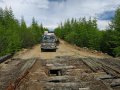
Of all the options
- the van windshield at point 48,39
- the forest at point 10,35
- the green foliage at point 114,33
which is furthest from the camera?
the green foliage at point 114,33

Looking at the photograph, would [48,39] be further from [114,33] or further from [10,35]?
[114,33]

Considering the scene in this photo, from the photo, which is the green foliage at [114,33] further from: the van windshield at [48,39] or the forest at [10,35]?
the forest at [10,35]

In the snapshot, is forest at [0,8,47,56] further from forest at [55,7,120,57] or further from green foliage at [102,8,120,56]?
green foliage at [102,8,120,56]

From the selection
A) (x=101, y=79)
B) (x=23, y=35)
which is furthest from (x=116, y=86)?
(x=23, y=35)

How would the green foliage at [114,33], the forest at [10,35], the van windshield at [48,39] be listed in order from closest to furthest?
the van windshield at [48,39], the forest at [10,35], the green foliage at [114,33]

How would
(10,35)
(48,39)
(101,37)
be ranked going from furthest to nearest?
(101,37), (10,35), (48,39)

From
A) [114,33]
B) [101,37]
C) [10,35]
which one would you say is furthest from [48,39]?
[101,37]

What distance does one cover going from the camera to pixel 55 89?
1112 cm

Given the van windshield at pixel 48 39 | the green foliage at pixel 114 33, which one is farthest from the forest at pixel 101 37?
the van windshield at pixel 48 39

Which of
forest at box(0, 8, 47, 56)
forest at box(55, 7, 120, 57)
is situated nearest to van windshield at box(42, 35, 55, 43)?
forest at box(0, 8, 47, 56)

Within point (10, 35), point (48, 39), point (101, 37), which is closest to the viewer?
point (48, 39)

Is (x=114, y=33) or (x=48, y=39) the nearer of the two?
(x=48, y=39)

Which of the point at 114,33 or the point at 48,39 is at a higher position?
the point at 114,33

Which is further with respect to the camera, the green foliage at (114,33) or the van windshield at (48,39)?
the green foliage at (114,33)
